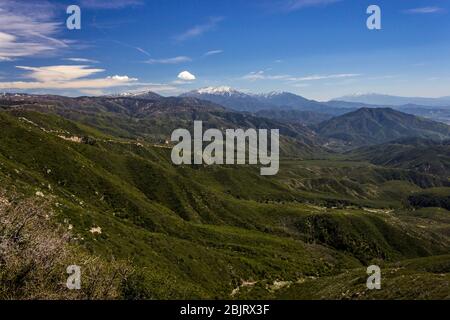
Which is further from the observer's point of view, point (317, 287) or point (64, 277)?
point (317, 287)

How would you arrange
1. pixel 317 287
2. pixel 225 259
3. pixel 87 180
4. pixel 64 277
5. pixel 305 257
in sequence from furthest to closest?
pixel 305 257
pixel 87 180
pixel 225 259
pixel 317 287
pixel 64 277

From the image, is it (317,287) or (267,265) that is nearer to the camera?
(317,287)

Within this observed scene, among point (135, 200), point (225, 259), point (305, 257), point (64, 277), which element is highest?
point (64, 277)
